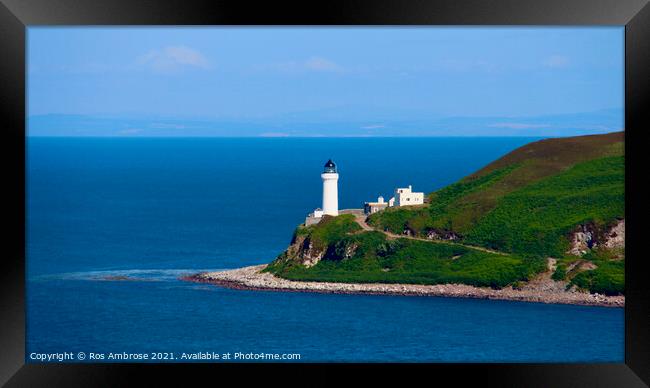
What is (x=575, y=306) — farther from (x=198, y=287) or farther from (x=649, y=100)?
(x=649, y=100)

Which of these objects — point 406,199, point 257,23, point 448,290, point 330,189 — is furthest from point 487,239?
point 257,23

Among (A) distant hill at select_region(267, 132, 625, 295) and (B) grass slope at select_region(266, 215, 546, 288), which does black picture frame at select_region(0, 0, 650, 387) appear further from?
(B) grass slope at select_region(266, 215, 546, 288)

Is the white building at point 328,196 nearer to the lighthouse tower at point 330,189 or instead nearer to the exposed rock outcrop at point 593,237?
the lighthouse tower at point 330,189

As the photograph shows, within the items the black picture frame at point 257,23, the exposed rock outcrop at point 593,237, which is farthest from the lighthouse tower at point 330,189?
the black picture frame at point 257,23

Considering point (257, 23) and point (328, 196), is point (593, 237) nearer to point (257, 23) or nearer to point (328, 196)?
point (328, 196)

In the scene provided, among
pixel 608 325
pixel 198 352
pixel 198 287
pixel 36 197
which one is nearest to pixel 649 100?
pixel 198 352

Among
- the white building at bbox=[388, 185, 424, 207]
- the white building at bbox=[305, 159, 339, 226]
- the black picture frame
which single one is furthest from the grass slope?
the black picture frame
